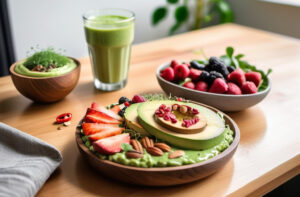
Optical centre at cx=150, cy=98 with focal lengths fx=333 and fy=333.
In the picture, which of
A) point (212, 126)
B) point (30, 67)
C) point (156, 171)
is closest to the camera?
point (156, 171)

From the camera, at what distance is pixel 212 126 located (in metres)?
0.84

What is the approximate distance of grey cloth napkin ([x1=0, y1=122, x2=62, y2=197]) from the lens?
69 cm

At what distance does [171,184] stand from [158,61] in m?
0.89

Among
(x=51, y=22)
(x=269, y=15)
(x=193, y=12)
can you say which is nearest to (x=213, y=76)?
(x=51, y=22)

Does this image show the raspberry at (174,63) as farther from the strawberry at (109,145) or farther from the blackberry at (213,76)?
the strawberry at (109,145)

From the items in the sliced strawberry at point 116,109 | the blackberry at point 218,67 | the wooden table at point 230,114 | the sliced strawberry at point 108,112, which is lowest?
the wooden table at point 230,114

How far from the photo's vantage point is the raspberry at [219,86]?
1.06m

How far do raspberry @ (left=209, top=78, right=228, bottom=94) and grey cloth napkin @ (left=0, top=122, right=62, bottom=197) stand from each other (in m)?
0.53

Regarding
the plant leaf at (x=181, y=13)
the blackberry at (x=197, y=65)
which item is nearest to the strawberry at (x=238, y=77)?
the blackberry at (x=197, y=65)

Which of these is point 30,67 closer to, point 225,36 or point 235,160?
point 235,160

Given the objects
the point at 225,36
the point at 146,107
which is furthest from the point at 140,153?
the point at 225,36

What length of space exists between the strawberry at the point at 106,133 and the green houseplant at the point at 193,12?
2.49 metres

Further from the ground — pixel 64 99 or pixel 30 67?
pixel 30 67

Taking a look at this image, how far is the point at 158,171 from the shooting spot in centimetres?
71
